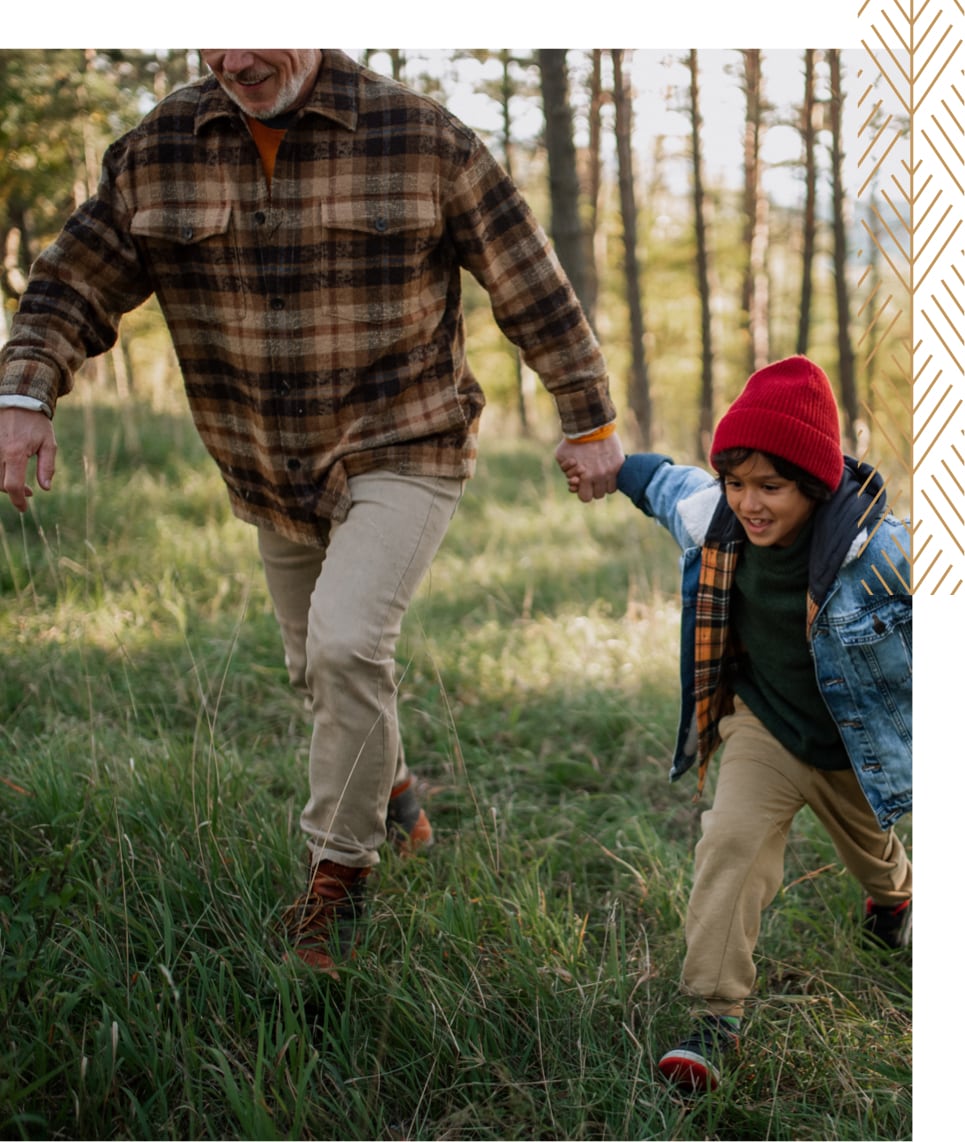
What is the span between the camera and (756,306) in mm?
15844

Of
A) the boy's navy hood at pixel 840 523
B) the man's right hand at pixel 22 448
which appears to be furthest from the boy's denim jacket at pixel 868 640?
the man's right hand at pixel 22 448

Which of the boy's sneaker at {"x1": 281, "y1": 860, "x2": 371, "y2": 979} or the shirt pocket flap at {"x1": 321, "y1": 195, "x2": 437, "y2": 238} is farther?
A: the shirt pocket flap at {"x1": 321, "y1": 195, "x2": 437, "y2": 238}

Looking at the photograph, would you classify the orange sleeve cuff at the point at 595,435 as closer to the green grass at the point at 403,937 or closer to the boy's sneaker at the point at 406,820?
the green grass at the point at 403,937

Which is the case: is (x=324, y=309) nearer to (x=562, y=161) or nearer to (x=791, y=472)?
(x=791, y=472)

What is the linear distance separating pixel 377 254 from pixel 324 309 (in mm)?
203

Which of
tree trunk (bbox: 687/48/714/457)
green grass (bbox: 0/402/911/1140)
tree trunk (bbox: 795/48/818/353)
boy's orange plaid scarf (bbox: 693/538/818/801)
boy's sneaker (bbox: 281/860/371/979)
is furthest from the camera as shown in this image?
tree trunk (bbox: 687/48/714/457)

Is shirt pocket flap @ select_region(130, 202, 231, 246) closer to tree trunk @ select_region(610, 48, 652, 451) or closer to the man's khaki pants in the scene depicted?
the man's khaki pants

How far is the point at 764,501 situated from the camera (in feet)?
8.42

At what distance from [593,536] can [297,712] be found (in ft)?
12.8

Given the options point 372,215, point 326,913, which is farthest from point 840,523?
point 326,913

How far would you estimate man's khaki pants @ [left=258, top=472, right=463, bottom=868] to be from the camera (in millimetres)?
2613

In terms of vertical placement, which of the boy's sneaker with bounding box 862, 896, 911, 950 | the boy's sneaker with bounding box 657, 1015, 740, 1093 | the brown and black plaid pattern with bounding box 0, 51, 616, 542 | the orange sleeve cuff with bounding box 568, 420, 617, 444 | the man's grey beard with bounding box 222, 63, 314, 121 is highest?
the man's grey beard with bounding box 222, 63, 314, 121

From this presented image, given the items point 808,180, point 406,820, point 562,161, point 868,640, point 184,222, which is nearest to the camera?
point 868,640

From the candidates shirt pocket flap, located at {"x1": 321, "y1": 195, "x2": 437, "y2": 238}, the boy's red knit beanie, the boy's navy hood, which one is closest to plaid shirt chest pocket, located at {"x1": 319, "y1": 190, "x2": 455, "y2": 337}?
shirt pocket flap, located at {"x1": 321, "y1": 195, "x2": 437, "y2": 238}
